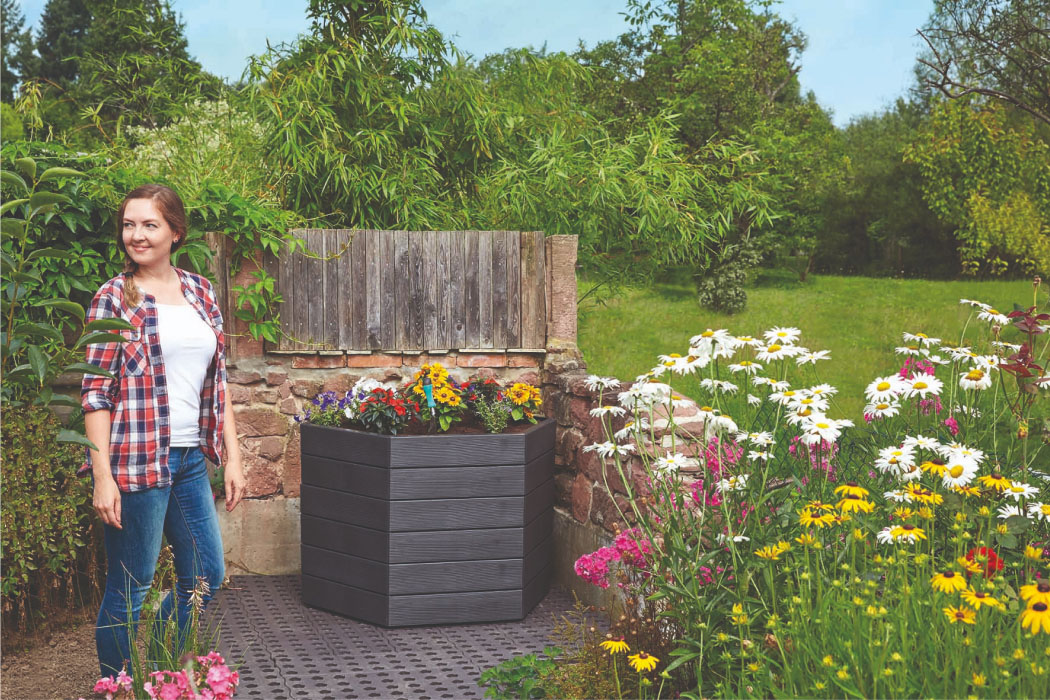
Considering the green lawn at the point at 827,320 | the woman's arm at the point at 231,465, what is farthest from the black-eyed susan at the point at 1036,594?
the green lawn at the point at 827,320

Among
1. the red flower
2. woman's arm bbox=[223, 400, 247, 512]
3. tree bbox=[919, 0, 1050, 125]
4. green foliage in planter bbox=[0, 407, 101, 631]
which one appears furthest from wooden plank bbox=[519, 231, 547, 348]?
tree bbox=[919, 0, 1050, 125]

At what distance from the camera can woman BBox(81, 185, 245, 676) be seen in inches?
105

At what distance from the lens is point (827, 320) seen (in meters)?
14.1

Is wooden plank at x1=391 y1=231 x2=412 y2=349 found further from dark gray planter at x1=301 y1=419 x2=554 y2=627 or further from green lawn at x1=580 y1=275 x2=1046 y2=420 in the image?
green lawn at x1=580 y1=275 x2=1046 y2=420

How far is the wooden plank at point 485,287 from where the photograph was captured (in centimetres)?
434

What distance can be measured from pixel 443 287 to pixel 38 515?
78.7 inches

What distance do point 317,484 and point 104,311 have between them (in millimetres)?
1494

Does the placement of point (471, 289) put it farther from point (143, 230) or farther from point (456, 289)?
point (143, 230)

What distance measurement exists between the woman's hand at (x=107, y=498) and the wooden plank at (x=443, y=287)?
1.97 meters

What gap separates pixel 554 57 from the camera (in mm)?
5723

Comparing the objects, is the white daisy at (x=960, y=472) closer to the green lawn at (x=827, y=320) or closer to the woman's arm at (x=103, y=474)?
the woman's arm at (x=103, y=474)

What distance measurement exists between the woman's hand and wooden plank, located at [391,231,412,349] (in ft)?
A: 6.24

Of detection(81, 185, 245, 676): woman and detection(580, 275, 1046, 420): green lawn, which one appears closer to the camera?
detection(81, 185, 245, 676): woman

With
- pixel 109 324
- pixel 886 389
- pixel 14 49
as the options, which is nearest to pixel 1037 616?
pixel 886 389
